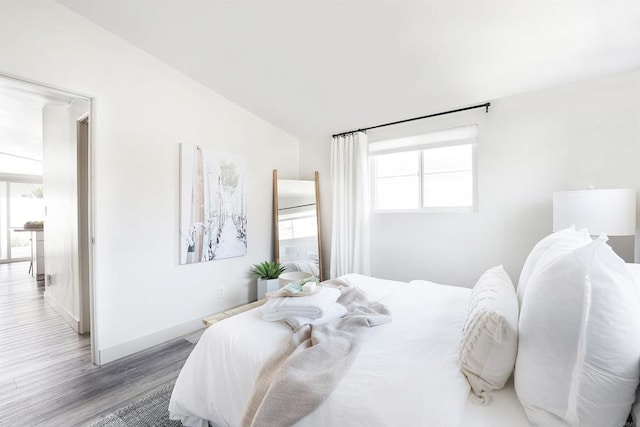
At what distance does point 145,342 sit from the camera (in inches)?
97.8

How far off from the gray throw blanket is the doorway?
1953mm

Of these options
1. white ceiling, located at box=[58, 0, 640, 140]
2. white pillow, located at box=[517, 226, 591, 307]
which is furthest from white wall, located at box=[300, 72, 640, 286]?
white pillow, located at box=[517, 226, 591, 307]

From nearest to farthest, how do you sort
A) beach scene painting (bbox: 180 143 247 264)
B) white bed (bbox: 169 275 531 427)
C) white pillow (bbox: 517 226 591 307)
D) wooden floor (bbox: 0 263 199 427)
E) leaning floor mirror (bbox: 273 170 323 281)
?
1. white bed (bbox: 169 275 531 427)
2. white pillow (bbox: 517 226 591 307)
3. wooden floor (bbox: 0 263 199 427)
4. beach scene painting (bbox: 180 143 247 264)
5. leaning floor mirror (bbox: 273 170 323 281)

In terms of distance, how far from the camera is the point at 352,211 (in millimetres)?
3492

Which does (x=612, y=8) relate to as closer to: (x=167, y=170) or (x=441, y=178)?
(x=441, y=178)

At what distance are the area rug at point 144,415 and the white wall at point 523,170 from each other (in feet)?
8.02

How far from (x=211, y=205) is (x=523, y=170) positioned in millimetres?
3062

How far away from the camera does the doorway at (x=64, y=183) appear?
2569 mm

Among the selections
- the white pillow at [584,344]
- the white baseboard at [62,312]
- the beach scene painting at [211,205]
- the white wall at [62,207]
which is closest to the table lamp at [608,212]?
the white pillow at [584,344]

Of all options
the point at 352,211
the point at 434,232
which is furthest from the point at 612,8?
the point at 352,211

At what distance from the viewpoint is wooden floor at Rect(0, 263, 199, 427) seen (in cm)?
171

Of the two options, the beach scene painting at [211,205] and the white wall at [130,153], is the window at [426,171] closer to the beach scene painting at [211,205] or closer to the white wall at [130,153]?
the beach scene painting at [211,205]

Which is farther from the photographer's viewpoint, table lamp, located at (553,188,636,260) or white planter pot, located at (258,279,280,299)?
white planter pot, located at (258,279,280,299)

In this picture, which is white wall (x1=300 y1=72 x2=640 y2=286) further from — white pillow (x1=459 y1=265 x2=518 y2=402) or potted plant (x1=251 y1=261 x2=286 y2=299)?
white pillow (x1=459 y1=265 x2=518 y2=402)
